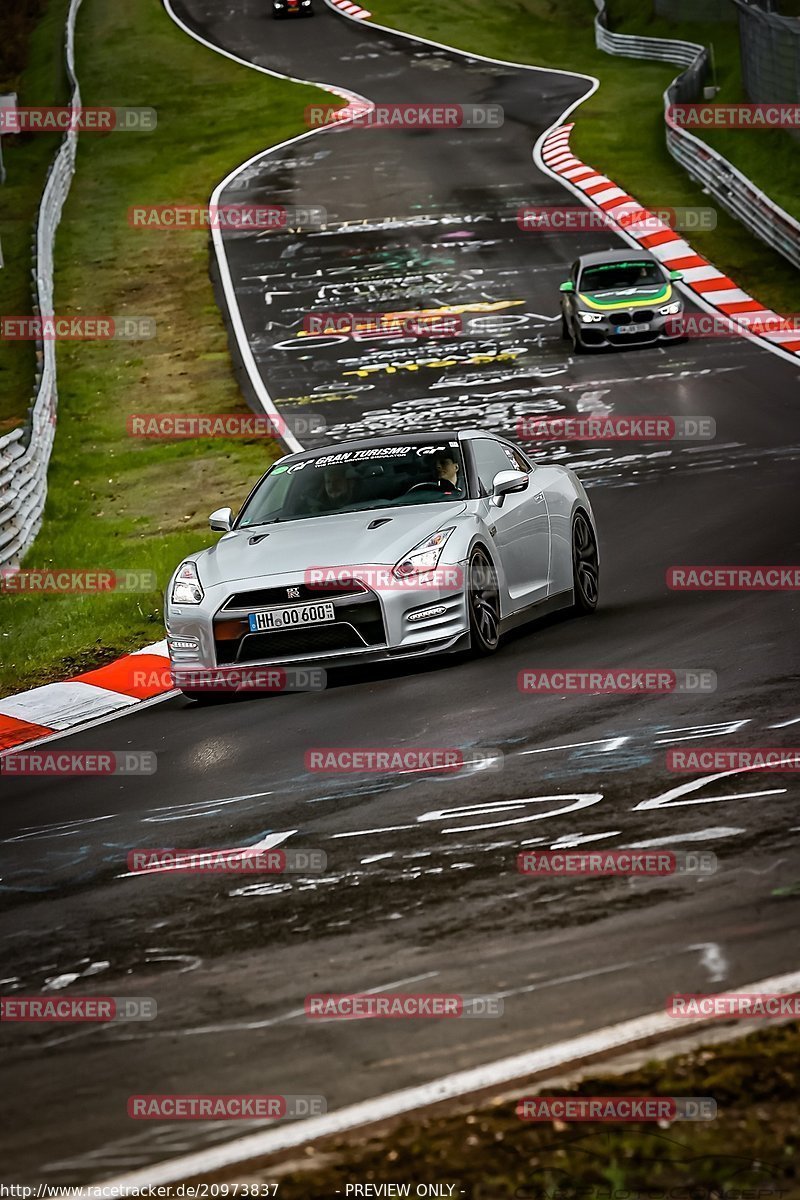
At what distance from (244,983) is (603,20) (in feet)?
184

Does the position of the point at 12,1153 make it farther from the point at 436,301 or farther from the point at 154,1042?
the point at 436,301

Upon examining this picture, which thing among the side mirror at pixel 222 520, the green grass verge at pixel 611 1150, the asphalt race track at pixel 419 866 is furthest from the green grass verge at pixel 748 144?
the green grass verge at pixel 611 1150

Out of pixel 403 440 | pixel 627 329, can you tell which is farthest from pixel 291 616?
pixel 627 329

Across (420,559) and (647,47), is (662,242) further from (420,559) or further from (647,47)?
(420,559)

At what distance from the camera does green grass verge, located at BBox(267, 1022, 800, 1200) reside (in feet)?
12.6

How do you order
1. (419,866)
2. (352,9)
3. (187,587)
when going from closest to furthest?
(419,866) → (187,587) → (352,9)

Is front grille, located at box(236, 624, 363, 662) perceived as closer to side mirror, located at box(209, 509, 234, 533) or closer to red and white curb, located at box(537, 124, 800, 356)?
side mirror, located at box(209, 509, 234, 533)

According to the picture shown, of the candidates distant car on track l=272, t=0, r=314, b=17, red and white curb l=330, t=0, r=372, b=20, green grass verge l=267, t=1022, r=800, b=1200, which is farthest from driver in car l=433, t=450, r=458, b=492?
distant car on track l=272, t=0, r=314, b=17

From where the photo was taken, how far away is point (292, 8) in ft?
203

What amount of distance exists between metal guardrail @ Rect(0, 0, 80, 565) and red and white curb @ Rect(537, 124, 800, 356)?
32.3 feet

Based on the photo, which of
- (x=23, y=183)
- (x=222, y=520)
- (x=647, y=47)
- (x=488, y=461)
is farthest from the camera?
(x=647, y=47)

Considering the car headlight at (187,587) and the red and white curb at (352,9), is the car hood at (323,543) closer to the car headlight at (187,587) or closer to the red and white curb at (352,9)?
the car headlight at (187,587)

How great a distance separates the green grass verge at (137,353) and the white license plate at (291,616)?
Result: 2.93 m

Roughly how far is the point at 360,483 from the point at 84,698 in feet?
7.46
